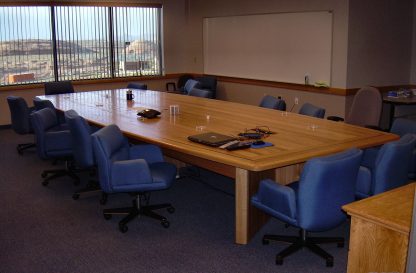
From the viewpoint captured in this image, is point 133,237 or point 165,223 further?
point 165,223

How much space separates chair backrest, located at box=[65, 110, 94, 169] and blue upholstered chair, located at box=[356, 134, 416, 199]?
2451 mm

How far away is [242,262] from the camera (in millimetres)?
3744

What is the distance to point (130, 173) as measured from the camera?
13.4 feet

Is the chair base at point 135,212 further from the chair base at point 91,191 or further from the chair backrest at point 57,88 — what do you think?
the chair backrest at point 57,88

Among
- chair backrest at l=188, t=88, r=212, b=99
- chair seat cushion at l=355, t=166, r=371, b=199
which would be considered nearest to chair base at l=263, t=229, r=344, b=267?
chair seat cushion at l=355, t=166, r=371, b=199

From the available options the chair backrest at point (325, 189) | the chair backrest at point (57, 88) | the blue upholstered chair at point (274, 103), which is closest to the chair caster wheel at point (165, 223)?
the chair backrest at point (325, 189)

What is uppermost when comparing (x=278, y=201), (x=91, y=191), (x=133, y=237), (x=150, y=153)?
(x=150, y=153)

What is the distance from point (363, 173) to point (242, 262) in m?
1.19

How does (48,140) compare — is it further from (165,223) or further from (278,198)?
(278,198)

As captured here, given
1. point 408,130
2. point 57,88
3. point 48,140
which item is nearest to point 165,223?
point 48,140

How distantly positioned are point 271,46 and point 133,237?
561 centimetres

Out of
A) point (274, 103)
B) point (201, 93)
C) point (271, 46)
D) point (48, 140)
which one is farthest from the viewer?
point (271, 46)

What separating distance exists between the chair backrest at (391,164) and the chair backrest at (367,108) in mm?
2268

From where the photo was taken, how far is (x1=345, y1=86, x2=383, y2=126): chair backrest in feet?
20.1
